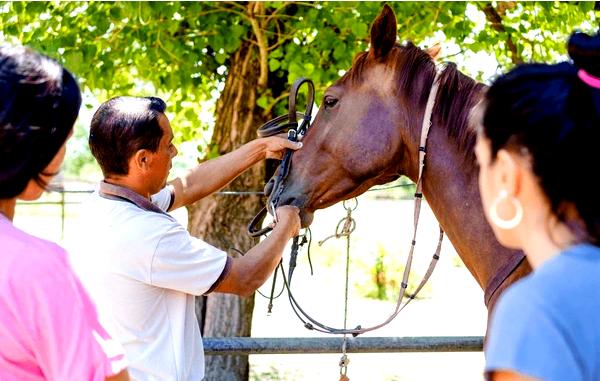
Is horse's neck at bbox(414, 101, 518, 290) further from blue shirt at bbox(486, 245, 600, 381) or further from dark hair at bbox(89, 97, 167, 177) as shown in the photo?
blue shirt at bbox(486, 245, 600, 381)

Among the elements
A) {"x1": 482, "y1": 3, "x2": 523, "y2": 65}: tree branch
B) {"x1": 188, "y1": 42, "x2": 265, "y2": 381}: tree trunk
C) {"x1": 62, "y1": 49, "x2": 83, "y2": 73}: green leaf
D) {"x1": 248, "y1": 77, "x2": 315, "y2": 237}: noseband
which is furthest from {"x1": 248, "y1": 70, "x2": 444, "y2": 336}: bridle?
{"x1": 482, "y1": 3, "x2": 523, "y2": 65}: tree branch

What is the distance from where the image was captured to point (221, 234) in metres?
5.51

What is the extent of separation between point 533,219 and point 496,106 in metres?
0.18

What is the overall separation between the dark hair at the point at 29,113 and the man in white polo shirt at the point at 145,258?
832 millimetres

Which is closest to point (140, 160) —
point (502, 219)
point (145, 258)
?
point (145, 258)

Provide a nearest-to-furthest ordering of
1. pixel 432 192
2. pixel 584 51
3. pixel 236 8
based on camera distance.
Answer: pixel 584 51, pixel 432 192, pixel 236 8

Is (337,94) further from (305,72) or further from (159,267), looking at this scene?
(305,72)

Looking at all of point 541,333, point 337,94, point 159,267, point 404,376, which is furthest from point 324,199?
point 404,376

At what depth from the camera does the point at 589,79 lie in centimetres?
118

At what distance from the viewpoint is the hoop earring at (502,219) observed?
114 cm

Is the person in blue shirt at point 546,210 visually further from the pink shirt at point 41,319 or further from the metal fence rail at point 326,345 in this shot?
the metal fence rail at point 326,345

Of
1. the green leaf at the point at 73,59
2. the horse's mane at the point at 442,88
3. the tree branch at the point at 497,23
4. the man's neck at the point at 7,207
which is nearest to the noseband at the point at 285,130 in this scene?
the horse's mane at the point at 442,88

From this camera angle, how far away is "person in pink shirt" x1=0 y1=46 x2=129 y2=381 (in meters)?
1.29

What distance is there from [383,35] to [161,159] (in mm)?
929
